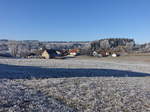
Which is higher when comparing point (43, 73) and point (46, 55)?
point (43, 73)

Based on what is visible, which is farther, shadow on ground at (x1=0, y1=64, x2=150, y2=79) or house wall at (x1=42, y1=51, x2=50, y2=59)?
house wall at (x1=42, y1=51, x2=50, y2=59)

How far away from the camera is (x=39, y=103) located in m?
10.6

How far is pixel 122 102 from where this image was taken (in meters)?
12.2

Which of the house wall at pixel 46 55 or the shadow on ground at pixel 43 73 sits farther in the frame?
the house wall at pixel 46 55

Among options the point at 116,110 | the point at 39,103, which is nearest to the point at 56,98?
the point at 39,103

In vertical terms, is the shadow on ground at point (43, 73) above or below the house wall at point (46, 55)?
above

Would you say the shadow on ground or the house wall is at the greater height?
the shadow on ground

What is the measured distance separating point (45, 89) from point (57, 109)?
4.46 meters

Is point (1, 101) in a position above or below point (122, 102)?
above

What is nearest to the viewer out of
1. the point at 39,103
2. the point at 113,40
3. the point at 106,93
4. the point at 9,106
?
the point at 9,106

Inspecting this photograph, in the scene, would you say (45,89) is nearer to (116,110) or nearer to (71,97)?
(71,97)

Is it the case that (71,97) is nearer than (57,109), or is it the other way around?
(57,109)

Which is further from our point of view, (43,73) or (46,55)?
(46,55)

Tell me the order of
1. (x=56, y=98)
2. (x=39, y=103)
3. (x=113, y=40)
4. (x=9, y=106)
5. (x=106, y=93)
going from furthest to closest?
1. (x=113, y=40)
2. (x=106, y=93)
3. (x=56, y=98)
4. (x=39, y=103)
5. (x=9, y=106)
